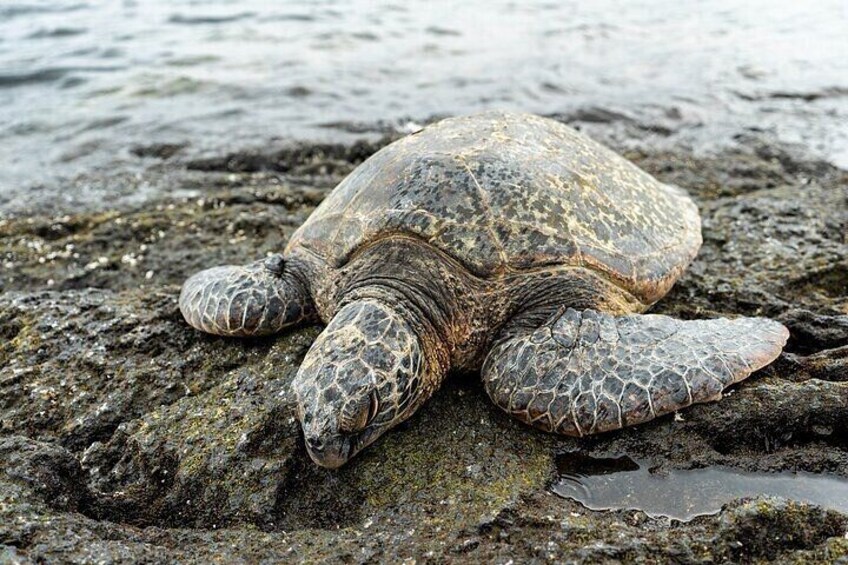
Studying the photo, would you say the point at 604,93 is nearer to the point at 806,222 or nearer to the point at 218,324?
the point at 806,222

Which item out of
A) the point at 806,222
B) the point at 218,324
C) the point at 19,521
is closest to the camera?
the point at 19,521

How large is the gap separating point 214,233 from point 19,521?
9.55 feet

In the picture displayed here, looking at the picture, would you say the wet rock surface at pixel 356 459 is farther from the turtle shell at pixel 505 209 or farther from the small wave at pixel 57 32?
the small wave at pixel 57 32

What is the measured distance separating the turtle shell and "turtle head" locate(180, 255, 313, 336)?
24cm

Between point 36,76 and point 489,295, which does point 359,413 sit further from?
point 36,76

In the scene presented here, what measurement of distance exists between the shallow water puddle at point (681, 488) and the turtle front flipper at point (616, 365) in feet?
0.66

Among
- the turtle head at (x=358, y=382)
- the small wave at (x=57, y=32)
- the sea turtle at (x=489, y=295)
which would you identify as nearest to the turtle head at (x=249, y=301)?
the sea turtle at (x=489, y=295)

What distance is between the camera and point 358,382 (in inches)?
104

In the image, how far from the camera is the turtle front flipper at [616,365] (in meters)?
2.68

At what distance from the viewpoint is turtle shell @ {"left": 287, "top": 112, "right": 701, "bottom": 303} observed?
10.2 feet

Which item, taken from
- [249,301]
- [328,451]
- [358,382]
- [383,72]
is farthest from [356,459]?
[383,72]

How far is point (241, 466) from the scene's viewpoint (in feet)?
8.77

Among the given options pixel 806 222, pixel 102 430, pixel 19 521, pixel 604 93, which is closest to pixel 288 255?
pixel 102 430

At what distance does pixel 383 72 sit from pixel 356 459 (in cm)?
805
